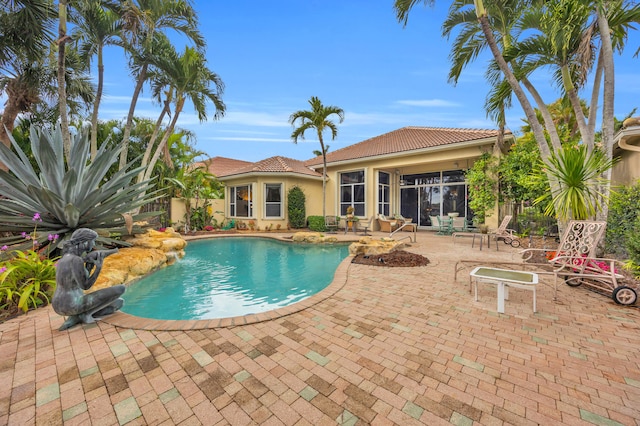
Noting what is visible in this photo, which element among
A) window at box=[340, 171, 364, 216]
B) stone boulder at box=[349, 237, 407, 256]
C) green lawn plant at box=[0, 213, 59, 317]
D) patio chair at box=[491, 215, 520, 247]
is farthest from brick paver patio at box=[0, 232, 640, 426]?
window at box=[340, 171, 364, 216]

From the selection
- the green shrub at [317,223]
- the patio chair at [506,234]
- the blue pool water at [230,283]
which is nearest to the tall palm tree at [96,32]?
the blue pool water at [230,283]

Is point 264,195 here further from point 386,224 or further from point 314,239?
point 386,224

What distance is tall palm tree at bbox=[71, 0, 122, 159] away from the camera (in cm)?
983

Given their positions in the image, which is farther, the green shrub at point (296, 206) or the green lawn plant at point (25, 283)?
the green shrub at point (296, 206)

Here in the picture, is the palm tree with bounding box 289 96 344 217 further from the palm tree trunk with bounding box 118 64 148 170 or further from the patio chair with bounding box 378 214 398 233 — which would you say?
the palm tree trunk with bounding box 118 64 148 170

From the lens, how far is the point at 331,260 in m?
8.24

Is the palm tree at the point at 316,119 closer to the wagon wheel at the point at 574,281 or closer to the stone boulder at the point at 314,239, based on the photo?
the stone boulder at the point at 314,239

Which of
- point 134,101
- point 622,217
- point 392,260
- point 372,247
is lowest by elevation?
point 392,260

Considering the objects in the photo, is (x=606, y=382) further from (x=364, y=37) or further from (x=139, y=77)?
(x=139, y=77)

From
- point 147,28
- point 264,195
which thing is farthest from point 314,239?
point 147,28

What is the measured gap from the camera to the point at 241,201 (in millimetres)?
17078

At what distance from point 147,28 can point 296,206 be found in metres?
10.2

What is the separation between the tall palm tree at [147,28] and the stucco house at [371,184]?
6.57 m

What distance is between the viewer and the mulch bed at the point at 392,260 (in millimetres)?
6645
